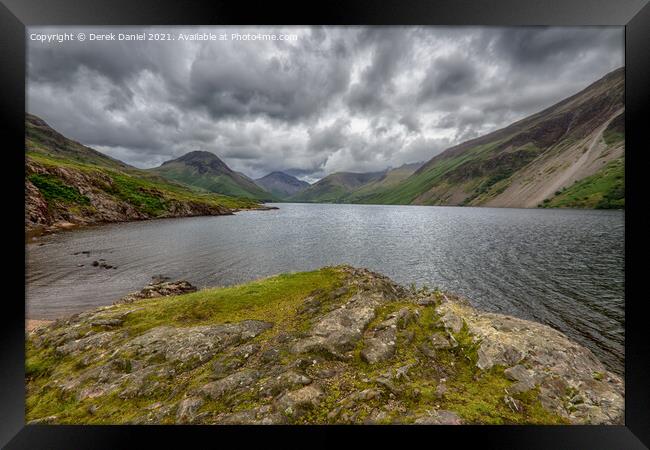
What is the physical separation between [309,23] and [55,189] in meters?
93.3

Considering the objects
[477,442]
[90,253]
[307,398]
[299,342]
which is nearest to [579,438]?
[477,442]

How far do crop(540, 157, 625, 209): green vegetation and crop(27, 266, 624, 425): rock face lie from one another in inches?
6895

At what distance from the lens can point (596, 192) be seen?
13888cm

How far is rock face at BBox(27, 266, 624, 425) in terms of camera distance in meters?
5.84

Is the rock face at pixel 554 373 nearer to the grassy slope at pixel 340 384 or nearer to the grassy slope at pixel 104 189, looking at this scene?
the grassy slope at pixel 340 384

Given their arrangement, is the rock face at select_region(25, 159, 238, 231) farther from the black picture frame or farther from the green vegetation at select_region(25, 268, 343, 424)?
the black picture frame

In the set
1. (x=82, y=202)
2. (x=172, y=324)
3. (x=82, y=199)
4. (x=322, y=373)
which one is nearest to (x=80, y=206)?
(x=82, y=202)

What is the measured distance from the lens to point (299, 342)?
26.8ft

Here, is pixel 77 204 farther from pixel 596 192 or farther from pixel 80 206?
pixel 596 192

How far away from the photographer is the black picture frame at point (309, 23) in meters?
5.68

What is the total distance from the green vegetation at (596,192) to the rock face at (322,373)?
6895 inches

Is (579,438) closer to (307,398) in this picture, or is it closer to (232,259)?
(307,398)

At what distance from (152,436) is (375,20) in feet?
37.6

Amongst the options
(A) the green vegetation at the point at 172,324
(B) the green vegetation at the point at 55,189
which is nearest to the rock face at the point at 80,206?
(B) the green vegetation at the point at 55,189
